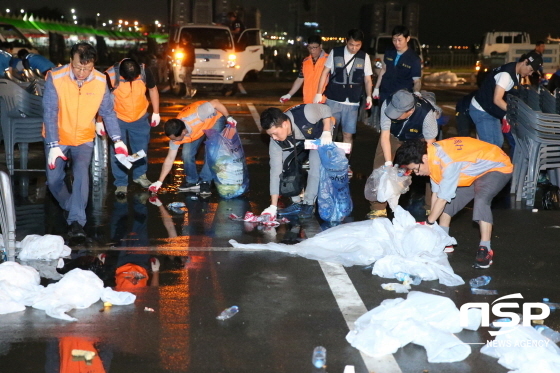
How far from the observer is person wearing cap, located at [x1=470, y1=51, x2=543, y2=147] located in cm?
884

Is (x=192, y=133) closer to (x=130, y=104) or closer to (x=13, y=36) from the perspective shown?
(x=130, y=104)

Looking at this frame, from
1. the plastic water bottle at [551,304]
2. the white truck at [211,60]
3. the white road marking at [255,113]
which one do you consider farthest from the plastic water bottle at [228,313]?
the white truck at [211,60]

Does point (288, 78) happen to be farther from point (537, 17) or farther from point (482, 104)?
point (537, 17)

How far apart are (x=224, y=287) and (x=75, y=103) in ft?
8.69

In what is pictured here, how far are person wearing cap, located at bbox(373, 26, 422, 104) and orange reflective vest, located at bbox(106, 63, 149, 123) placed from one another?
10.6ft

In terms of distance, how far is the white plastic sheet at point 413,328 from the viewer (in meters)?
4.44

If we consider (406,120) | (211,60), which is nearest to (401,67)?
(406,120)

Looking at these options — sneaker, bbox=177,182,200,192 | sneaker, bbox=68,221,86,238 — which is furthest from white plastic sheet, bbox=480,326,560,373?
sneaker, bbox=177,182,200,192

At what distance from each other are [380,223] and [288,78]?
2711 centimetres

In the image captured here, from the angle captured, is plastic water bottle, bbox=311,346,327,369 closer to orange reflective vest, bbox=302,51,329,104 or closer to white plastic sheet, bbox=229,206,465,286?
white plastic sheet, bbox=229,206,465,286

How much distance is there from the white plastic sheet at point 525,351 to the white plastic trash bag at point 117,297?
2.39 m

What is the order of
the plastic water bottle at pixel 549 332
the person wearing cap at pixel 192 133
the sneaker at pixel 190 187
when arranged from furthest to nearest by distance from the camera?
the sneaker at pixel 190 187, the person wearing cap at pixel 192 133, the plastic water bottle at pixel 549 332

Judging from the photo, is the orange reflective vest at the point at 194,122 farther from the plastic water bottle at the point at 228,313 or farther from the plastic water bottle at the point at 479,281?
the plastic water bottle at the point at 479,281

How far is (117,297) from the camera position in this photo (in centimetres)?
527
